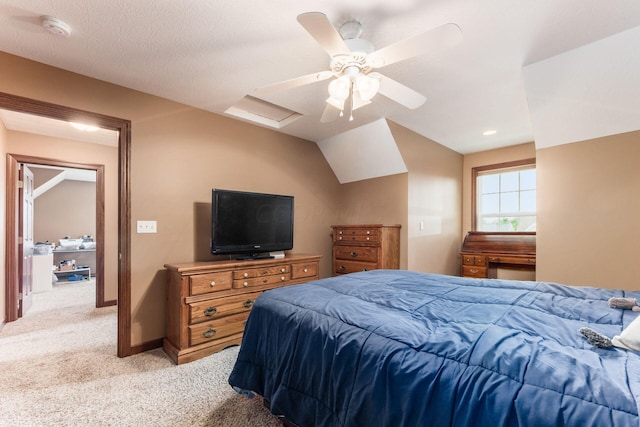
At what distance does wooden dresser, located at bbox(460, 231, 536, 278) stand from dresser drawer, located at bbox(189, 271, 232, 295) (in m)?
3.38

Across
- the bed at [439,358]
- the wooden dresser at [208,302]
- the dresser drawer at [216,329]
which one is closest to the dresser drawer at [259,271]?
the wooden dresser at [208,302]

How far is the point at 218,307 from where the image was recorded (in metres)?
2.62

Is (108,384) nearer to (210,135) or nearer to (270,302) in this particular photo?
(270,302)

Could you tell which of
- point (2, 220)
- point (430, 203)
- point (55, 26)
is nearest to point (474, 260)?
point (430, 203)

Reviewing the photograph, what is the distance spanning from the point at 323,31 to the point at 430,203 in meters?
3.23

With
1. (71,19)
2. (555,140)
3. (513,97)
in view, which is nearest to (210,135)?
(71,19)

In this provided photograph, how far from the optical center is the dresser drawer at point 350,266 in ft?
11.9

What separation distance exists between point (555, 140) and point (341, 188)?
270cm

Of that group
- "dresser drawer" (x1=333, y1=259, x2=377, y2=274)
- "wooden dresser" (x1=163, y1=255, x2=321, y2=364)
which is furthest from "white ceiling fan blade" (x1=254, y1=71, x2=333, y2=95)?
"dresser drawer" (x1=333, y1=259, x2=377, y2=274)

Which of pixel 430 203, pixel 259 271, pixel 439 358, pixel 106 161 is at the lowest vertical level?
pixel 259 271

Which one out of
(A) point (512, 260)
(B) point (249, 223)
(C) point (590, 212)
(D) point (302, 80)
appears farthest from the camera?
(A) point (512, 260)

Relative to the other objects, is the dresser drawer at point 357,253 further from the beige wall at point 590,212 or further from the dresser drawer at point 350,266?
the beige wall at point 590,212

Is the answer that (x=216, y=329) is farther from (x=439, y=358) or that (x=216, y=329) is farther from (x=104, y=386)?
(x=439, y=358)

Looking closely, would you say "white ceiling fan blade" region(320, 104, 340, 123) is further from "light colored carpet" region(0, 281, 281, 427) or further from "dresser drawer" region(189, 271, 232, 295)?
"light colored carpet" region(0, 281, 281, 427)
